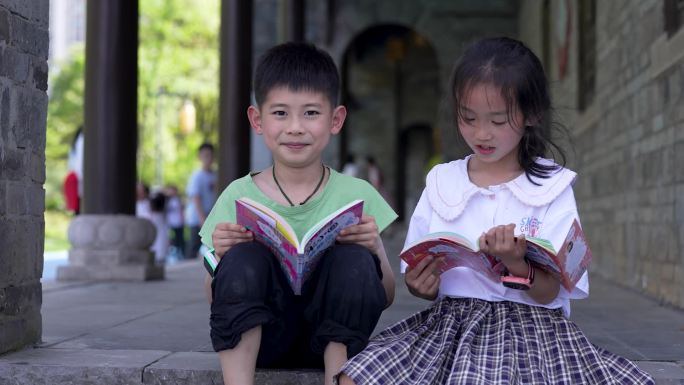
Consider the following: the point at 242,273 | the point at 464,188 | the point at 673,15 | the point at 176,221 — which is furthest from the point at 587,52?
the point at 176,221

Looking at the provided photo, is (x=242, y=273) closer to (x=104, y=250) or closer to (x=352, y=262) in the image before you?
(x=352, y=262)

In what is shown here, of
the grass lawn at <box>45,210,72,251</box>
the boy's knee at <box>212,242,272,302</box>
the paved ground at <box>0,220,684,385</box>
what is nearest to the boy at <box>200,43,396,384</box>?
the boy's knee at <box>212,242,272,302</box>

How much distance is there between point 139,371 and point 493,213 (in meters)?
1.19

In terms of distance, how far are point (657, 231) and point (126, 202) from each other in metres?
3.90

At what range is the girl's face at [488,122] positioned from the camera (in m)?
2.54

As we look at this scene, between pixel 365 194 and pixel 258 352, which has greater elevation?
pixel 365 194

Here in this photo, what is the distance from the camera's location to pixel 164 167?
30.5m

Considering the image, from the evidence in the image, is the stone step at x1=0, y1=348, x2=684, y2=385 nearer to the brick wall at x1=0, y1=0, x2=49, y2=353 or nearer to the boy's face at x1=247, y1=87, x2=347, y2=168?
the brick wall at x1=0, y1=0, x2=49, y2=353

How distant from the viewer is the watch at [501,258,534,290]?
94.7 inches

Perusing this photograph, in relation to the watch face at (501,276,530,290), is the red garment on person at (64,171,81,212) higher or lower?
higher

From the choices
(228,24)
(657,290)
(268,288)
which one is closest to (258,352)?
(268,288)

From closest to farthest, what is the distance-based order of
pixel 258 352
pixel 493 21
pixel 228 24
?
pixel 258 352 < pixel 228 24 < pixel 493 21

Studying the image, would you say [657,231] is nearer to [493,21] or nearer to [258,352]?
[258,352]

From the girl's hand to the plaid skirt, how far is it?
9 cm
